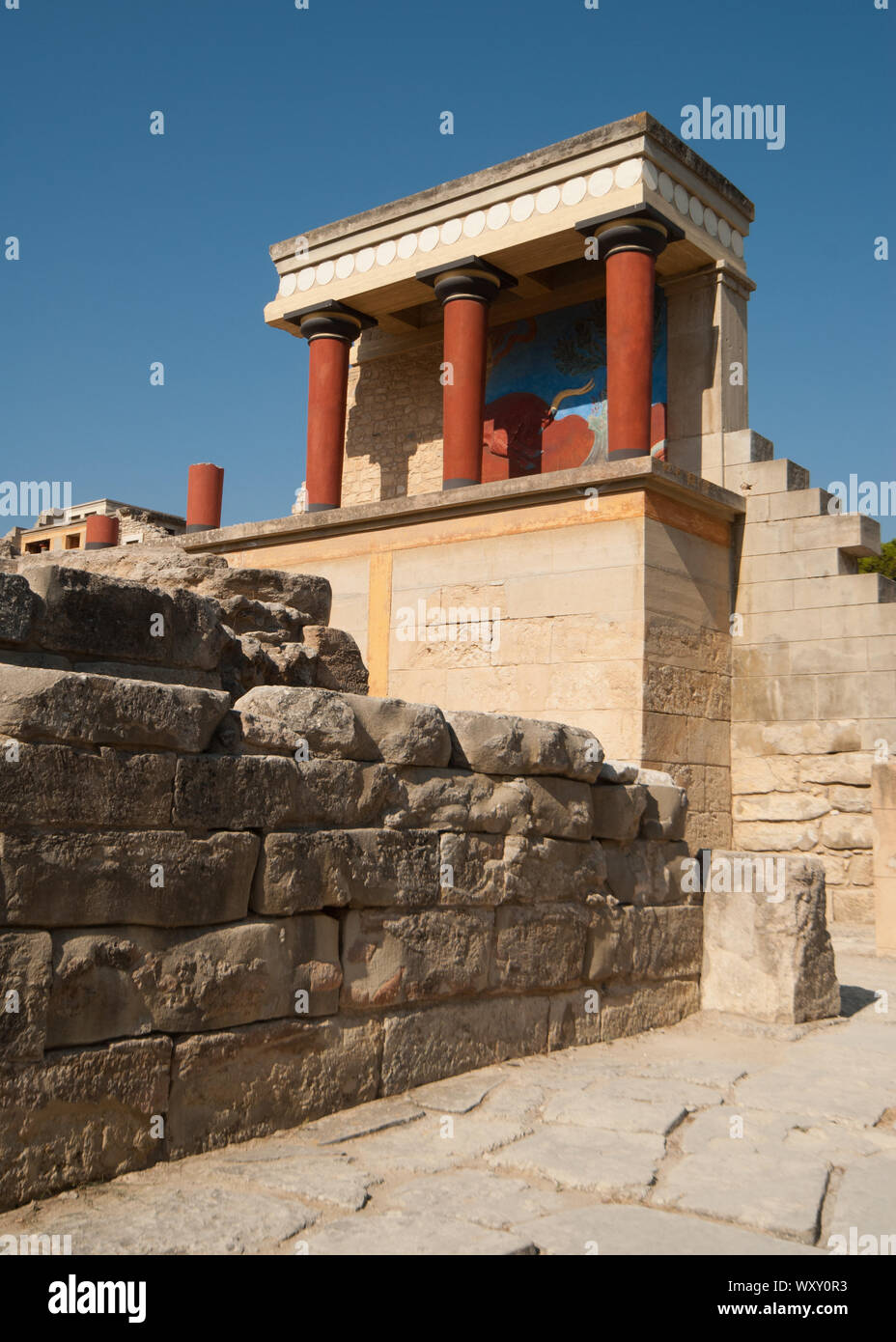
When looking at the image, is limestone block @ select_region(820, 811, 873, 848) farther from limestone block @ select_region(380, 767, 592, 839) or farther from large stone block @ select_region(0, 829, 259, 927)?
large stone block @ select_region(0, 829, 259, 927)

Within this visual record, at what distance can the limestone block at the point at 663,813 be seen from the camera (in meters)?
5.50

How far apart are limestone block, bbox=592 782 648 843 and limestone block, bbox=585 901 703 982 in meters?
0.32

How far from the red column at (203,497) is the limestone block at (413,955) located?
415 inches

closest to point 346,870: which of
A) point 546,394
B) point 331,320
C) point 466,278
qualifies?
point 466,278

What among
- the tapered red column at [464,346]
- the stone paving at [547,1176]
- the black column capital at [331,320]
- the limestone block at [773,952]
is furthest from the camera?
the black column capital at [331,320]

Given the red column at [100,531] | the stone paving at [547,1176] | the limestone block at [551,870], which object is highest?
the red column at [100,531]

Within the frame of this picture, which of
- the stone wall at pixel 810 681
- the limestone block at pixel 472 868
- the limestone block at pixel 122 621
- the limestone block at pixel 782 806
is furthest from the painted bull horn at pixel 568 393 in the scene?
the limestone block at pixel 122 621

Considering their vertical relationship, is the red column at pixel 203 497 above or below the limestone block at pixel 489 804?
above

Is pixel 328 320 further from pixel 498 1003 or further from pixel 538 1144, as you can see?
pixel 538 1144

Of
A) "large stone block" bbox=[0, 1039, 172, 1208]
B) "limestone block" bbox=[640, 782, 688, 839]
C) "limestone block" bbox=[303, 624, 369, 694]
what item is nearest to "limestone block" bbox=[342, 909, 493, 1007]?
"large stone block" bbox=[0, 1039, 172, 1208]

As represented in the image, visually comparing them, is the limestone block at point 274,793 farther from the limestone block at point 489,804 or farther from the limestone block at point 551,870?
the limestone block at point 551,870

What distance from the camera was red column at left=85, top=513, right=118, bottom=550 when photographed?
584 inches
